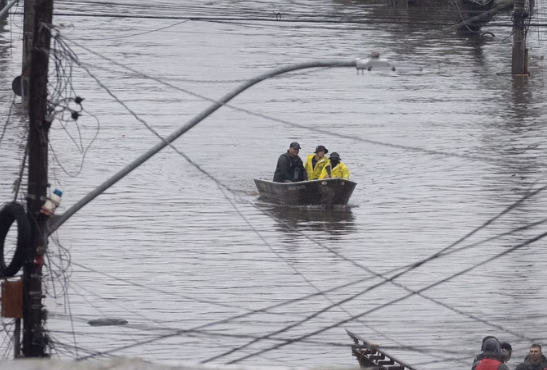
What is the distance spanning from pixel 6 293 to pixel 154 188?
795 inches

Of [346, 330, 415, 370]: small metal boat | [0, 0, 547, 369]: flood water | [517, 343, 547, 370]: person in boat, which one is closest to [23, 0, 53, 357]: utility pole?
[0, 0, 547, 369]: flood water

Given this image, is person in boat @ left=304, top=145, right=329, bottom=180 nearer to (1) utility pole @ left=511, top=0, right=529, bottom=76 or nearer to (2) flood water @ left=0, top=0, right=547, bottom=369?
(2) flood water @ left=0, top=0, right=547, bottom=369

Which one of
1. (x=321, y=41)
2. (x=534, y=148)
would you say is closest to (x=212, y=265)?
(x=534, y=148)

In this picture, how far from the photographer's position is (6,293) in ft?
45.5

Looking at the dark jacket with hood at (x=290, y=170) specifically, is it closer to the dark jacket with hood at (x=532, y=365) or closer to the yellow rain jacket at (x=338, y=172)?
the yellow rain jacket at (x=338, y=172)

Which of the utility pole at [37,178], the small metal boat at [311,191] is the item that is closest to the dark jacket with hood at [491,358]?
the utility pole at [37,178]

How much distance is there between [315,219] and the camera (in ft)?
98.6

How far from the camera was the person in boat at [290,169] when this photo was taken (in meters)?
30.1

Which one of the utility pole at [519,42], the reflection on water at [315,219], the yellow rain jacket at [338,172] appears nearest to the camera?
the reflection on water at [315,219]

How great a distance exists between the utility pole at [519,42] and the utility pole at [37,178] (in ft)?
108

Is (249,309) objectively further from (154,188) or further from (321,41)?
(321,41)

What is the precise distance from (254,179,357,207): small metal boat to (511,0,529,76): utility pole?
16.3 meters

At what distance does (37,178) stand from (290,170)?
55.3ft

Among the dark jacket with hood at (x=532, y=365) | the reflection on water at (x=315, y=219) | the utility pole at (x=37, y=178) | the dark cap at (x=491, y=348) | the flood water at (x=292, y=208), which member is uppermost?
the utility pole at (x=37, y=178)
